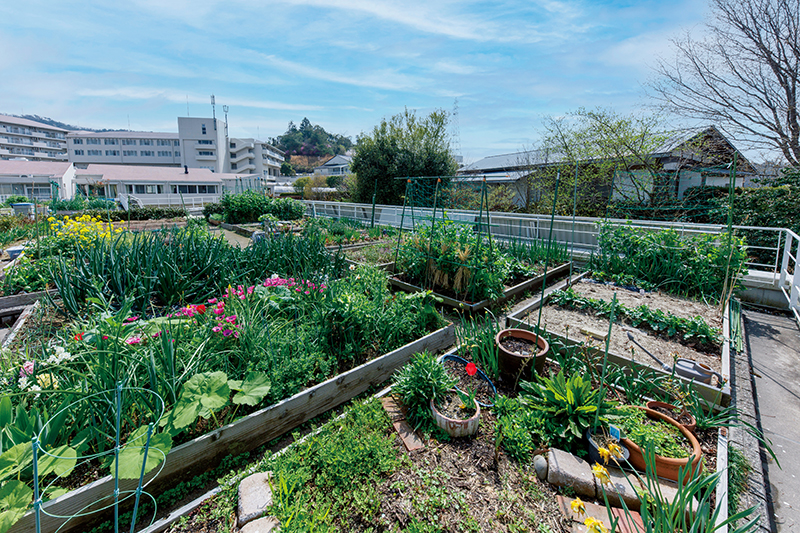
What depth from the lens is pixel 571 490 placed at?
184cm

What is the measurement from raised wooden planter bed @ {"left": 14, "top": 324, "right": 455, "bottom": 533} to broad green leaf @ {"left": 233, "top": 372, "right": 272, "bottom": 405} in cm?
16

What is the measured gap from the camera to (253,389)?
7.03 ft

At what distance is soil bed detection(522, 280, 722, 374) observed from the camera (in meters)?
3.14

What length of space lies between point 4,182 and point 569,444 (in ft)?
136

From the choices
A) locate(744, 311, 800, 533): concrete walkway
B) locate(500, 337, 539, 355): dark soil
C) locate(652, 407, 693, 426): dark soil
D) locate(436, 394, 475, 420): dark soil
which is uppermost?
locate(500, 337, 539, 355): dark soil

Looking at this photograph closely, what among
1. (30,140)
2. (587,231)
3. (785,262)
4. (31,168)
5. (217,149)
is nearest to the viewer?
(785,262)

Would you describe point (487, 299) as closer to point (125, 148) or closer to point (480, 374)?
point (480, 374)

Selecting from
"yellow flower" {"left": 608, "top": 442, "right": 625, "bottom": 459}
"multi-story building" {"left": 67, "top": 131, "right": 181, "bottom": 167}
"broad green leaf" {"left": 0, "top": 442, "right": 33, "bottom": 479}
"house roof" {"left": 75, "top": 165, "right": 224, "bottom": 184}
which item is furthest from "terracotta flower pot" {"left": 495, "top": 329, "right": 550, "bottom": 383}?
"multi-story building" {"left": 67, "top": 131, "right": 181, "bottom": 167}

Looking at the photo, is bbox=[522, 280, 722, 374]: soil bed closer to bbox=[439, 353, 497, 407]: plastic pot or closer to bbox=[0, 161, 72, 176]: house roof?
bbox=[439, 353, 497, 407]: plastic pot

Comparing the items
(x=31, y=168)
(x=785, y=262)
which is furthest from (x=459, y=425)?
(x=31, y=168)

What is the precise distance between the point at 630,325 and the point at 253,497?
3.89 metres

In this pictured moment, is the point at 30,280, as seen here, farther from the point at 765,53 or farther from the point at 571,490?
the point at 765,53

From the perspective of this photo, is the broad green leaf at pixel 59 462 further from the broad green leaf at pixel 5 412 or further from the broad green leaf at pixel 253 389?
the broad green leaf at pixel 253 389

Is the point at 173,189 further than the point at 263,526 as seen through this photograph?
Yes
